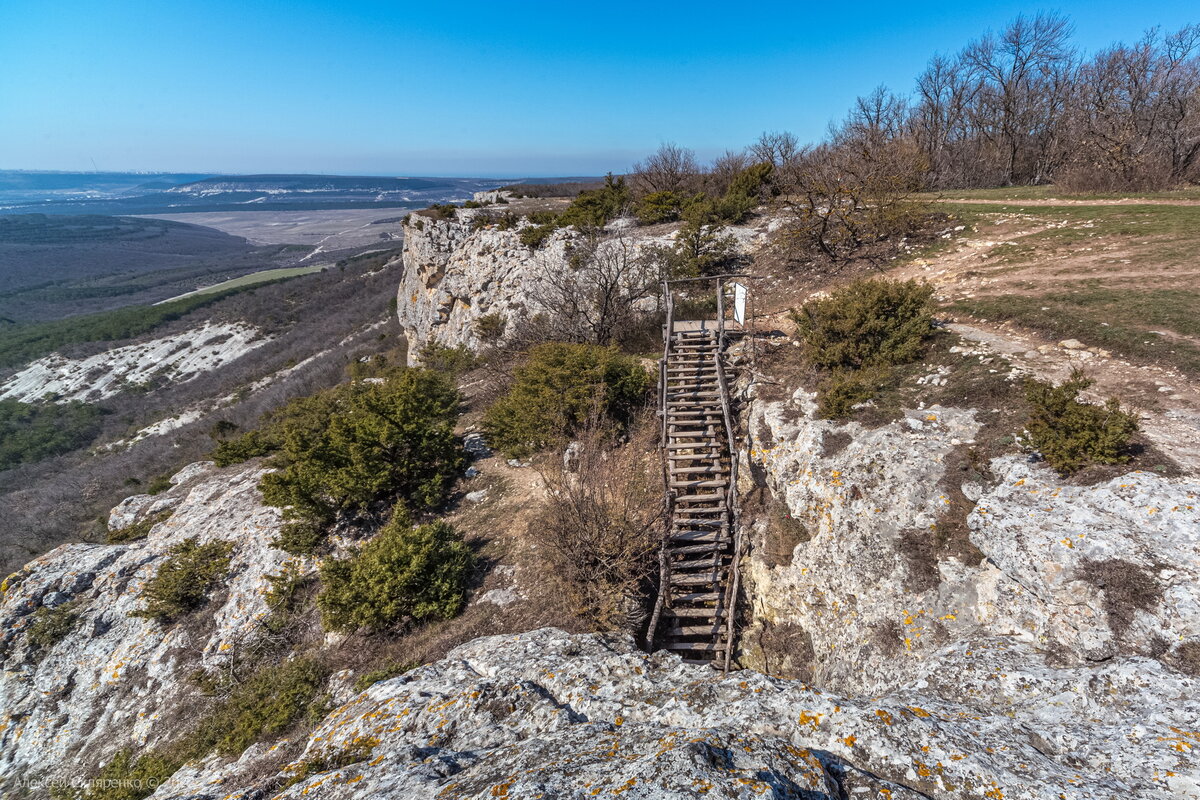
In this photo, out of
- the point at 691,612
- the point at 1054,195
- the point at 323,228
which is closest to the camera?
the point at 691,612

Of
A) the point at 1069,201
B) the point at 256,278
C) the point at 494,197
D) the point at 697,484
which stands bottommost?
the point at 697,484

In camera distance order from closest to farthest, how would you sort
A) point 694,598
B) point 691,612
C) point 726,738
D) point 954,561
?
1. point 726,738
2. point 954,561
3. point 691,612
4. point 694,598

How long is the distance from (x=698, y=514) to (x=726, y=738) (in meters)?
7.18

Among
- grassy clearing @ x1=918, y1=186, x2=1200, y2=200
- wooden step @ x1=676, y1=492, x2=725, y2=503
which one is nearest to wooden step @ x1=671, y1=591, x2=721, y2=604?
wooden step @ x1=676, y1=492, x2=725, y2=503

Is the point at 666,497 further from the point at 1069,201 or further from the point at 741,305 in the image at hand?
the point at 1069,201

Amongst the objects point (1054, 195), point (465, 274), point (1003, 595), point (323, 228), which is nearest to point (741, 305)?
point (1003, 595)

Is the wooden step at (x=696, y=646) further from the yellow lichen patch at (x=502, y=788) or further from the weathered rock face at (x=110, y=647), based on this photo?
the weathered rock face at (x=110, y=647)

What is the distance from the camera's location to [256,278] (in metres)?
99.1

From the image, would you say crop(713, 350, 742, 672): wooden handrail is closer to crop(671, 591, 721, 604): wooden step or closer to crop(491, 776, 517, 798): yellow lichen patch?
crop(671, 591, 721, 604): wooden step

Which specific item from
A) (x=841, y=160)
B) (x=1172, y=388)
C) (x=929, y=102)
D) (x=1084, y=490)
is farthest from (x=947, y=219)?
(x=929, y=102)

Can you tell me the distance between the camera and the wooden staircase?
8867mm

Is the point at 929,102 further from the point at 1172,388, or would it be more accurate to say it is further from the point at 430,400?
the point at 430,400

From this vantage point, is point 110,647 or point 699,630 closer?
point 699,630

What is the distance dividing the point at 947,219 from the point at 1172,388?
12.9 metres
